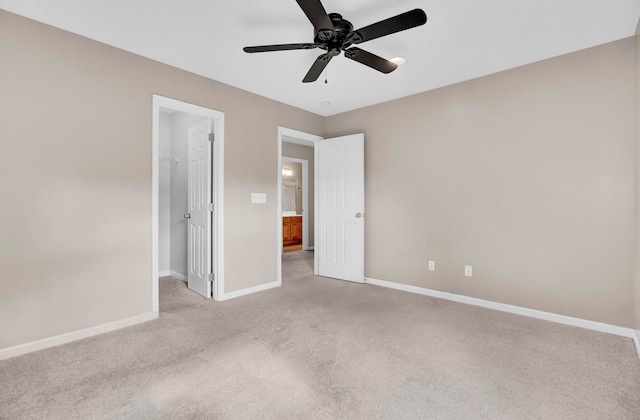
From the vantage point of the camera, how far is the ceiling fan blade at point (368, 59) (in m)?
2.24

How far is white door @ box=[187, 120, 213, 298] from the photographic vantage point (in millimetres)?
3600

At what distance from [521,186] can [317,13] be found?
260 centimetres

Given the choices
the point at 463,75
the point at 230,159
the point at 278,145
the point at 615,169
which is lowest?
the point at 615,169

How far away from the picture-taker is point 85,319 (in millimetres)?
2576

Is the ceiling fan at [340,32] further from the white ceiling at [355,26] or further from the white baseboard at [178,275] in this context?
the white baseboard at [178,275]

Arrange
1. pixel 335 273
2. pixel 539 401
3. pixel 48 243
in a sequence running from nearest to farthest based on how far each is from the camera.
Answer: pixel 539 401 < pixel 48 243 < pixel 335 273

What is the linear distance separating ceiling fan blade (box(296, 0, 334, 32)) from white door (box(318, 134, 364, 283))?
7.90 ft

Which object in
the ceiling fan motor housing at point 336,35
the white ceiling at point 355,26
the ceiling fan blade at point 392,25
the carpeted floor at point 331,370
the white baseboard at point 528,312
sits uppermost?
the white ceiling at point 355,26

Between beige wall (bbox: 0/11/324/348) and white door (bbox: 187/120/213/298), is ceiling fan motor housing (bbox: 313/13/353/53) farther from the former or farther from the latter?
white door (bbox: 187/120/213/298)

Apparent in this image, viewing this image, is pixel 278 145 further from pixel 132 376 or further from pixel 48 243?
pixel 132 376

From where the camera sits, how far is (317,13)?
1777mm

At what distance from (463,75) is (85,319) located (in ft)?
14.1

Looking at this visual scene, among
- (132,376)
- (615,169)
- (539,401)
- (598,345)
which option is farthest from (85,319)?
(615,169)

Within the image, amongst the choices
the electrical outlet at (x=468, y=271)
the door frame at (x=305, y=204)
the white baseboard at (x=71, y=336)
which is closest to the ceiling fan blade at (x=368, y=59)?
the electrical outlet at (x=468, y=271)
